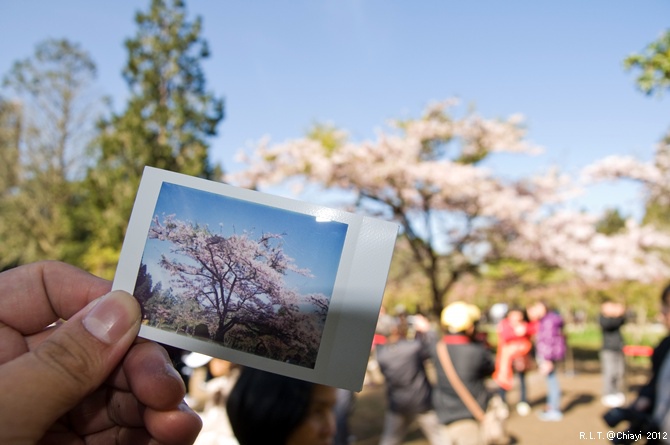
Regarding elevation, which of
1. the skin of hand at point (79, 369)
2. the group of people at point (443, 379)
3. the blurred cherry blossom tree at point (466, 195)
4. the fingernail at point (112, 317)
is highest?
the blurred cherry blossom tree at point (466, 195)

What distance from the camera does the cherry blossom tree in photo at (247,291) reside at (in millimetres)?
1046

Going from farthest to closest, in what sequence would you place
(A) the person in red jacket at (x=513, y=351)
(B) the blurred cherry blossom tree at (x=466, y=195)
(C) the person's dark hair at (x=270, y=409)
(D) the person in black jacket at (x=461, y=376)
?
(B) the blurred cherry blossom tree at (x=466, y=195), (A) the person in red jacket at (x=513, y=351), (D) the person in black jacket at (x=461, y=376), (C) the person's dark hair at (x=270, y=409)

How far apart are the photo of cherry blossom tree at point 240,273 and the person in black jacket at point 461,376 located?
2946 millimetres

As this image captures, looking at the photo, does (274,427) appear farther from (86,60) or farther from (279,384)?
(86,60)

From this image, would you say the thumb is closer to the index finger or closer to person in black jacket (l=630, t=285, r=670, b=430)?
the index finger

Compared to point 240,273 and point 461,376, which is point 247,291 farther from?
point 461,376

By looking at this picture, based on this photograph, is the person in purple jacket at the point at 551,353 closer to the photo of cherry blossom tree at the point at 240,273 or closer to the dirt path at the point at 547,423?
the dirt path at the point at 547,423

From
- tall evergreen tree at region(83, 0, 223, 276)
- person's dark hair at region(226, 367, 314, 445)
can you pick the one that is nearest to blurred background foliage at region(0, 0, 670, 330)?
tall evergreen tree at region(83, 0, 223, 276)

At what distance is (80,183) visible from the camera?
1716cm

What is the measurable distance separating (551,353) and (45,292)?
692cm

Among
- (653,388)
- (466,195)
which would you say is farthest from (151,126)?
(653,388)

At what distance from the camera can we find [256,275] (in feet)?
3.46

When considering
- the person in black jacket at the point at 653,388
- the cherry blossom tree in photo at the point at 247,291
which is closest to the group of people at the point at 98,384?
the cherry blossom tree in photo at the point at 247,291

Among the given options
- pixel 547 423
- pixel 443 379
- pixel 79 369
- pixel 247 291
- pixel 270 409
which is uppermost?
pixel 247 291
